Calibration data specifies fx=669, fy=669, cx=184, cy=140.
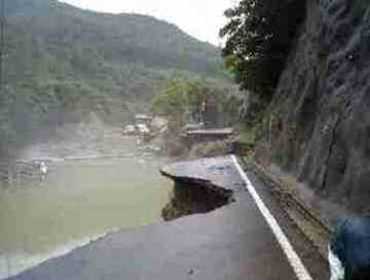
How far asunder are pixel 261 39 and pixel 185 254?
17.0 m

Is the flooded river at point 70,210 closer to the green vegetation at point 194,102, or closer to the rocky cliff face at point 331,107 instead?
the rocky cliff face at point 331,107

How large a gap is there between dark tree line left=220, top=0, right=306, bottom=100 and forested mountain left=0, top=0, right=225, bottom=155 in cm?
6089

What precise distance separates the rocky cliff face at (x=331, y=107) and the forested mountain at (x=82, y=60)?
6929 centimetres

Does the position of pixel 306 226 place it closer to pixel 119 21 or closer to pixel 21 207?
pixel 21 207

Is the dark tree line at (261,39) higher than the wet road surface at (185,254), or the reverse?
the dark tree line at (261,39)

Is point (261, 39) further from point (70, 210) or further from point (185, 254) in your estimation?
point (185, 254)

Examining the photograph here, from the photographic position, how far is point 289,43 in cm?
2348

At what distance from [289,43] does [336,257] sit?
1937 cm

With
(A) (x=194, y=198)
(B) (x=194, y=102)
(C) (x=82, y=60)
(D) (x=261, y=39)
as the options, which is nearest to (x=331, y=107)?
(A) (x=194, y=198)

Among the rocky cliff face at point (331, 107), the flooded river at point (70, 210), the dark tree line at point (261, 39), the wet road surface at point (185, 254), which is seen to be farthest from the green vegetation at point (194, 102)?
the wet road surface at point (185, 254)

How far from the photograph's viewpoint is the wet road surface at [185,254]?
705 centimetres

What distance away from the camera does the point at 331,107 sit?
12.4 metres

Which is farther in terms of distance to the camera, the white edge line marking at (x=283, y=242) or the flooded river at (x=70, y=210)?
the flooded river at (x=70, y=210)

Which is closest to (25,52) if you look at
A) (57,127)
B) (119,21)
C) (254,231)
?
(57,127)
